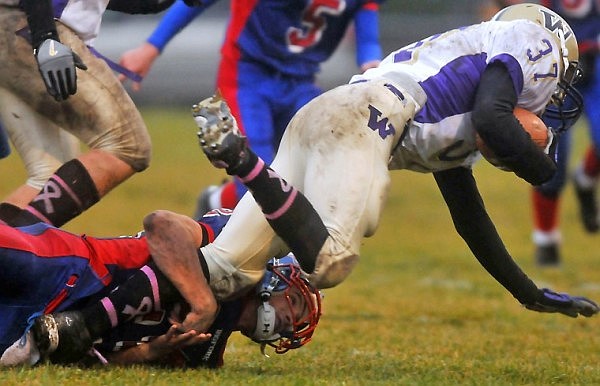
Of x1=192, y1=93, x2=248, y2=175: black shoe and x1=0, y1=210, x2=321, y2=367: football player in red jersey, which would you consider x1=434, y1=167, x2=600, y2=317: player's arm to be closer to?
x1=0, y1=210, x2=321, y2=367: football player in red jersey

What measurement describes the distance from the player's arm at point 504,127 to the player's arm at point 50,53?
125 centimetres

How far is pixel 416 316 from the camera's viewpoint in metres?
5.91

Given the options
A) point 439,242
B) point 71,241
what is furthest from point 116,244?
point 439,242

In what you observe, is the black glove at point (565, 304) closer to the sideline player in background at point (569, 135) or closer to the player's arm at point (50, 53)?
the player's arm at point (50, 53)

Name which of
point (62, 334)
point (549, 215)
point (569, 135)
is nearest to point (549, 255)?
point (549, 215)

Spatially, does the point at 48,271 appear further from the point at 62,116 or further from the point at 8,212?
the point at 62,116

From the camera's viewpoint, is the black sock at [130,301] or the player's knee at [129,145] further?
the player's knee at [129,145]

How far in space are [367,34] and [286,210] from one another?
7.72 feet

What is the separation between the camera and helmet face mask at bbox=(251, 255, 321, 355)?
12.3 ft

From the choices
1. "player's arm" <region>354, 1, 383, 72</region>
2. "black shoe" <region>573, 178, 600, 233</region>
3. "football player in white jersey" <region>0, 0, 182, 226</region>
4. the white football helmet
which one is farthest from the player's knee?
"black shoe" <region>573, 178, 600, 233</region>

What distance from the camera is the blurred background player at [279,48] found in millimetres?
5641

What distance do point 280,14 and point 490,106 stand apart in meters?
2.20

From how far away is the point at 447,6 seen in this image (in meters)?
20.1

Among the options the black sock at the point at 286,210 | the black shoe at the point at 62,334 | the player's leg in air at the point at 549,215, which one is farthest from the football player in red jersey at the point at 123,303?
the player's leg in air at the point at 549,215
